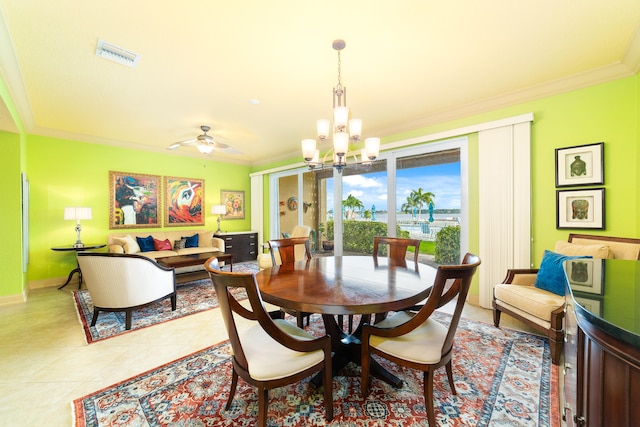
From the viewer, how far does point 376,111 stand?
3.67 metres

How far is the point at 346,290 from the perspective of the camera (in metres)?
1.64

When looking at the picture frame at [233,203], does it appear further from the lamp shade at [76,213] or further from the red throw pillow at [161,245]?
the lamp shade at [76,213]

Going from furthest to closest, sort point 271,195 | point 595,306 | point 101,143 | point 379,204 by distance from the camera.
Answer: point 271,195 < point 101,143 < point 379,204 < point 595,306

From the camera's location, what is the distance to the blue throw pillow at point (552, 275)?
93.0 inches

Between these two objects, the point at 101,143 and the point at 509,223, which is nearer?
the point at 509,223

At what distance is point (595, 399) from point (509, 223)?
2788 millimetres

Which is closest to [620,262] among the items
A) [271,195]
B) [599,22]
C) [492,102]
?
[599,22]

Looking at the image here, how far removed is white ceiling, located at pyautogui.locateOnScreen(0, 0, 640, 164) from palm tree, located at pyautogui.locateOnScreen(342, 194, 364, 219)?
1.61 metres

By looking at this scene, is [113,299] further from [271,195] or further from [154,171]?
[271,195]

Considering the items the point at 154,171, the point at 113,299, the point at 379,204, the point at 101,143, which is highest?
the point at 101,143

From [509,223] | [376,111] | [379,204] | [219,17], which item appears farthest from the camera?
→ [379,204]

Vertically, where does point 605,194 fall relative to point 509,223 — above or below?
above

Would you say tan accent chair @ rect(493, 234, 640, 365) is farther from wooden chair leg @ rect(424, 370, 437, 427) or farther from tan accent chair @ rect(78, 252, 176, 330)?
tan accent chair @ rect(78, 252, 176, 330)

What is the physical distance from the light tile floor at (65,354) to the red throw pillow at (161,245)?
1.92 metres
